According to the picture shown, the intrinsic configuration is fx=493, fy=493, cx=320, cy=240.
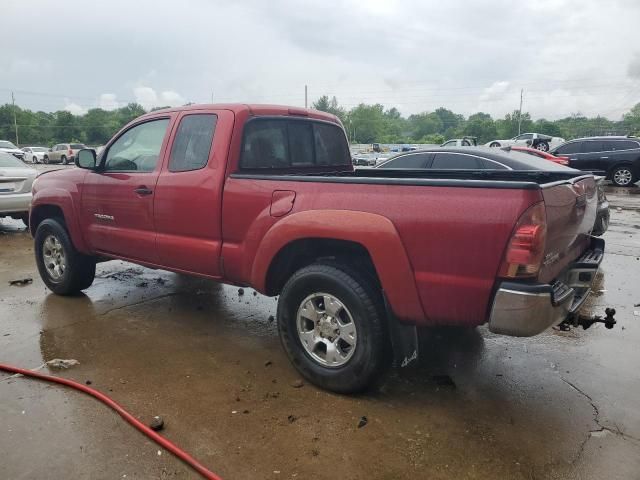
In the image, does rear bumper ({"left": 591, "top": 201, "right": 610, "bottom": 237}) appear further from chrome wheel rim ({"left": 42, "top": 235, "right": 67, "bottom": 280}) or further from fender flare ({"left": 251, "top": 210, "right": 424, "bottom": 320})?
chrome wheel rim ({"left": 42, "top": 235, "right": 67, "bottom": 280})

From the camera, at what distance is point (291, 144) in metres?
4.23

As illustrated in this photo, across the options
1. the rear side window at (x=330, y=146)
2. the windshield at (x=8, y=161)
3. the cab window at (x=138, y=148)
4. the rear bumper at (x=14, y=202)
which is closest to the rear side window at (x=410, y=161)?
the rear side window at (x=330, y=146)

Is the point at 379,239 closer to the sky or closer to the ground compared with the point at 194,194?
closer to the ground

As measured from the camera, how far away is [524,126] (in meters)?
93.6

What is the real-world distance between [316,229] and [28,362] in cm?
249

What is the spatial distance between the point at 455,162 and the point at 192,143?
5.27 metres

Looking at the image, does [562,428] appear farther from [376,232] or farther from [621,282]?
[621,282]

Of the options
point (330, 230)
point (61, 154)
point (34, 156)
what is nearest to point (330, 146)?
point (330, 230)

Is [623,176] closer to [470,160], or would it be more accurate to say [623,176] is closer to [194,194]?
[470,160]

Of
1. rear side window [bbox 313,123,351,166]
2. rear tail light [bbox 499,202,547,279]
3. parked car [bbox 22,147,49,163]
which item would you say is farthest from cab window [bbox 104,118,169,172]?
A: parked car [bbox 22,147,49,163]

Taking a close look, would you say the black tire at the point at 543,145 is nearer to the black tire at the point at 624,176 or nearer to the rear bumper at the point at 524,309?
the black tire at the point at 624,176

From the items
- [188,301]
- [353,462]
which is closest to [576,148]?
[188,301]

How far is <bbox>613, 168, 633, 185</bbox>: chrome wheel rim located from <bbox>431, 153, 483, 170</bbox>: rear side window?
10702 millimetres

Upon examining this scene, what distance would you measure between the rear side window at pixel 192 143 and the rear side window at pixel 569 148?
1556 cm
